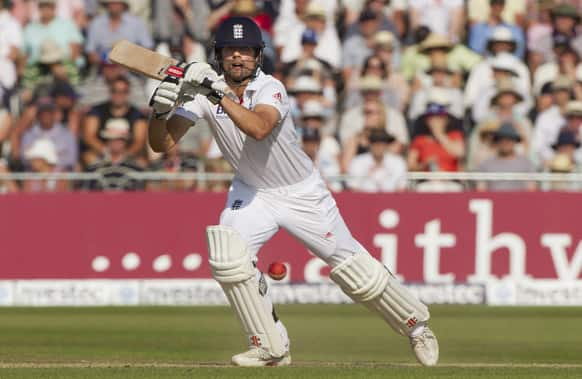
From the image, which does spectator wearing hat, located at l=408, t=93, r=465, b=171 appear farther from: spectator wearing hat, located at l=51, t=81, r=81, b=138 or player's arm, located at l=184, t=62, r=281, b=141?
player's arm, located at l=184, t=62, r=281, b=141

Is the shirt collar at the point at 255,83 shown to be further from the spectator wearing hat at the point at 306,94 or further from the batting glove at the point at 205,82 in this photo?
the spectator wearing hat at the point at 306,94

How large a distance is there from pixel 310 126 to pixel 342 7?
1.75 meters

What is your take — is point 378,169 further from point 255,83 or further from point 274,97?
point 274,97

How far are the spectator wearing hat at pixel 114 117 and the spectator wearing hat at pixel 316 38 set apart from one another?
1.53 m

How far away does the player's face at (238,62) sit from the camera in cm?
678

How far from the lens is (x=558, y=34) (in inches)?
537

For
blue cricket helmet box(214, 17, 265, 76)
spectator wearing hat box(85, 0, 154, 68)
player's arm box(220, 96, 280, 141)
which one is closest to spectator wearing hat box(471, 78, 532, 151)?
spectator wearing hat box(85, 0, 154, 68)

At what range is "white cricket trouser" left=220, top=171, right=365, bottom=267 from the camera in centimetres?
685

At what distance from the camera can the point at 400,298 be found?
699 cm

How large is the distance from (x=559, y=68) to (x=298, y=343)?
5.37 metres

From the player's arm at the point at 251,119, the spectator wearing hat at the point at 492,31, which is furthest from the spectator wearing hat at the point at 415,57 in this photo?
the player's arm at the point at 251,119

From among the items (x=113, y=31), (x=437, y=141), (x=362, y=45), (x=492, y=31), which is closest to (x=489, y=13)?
(x=492, y=31)

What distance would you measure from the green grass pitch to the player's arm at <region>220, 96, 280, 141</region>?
3.35 ft

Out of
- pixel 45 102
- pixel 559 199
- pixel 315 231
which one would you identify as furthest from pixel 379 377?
pixel 45 102
